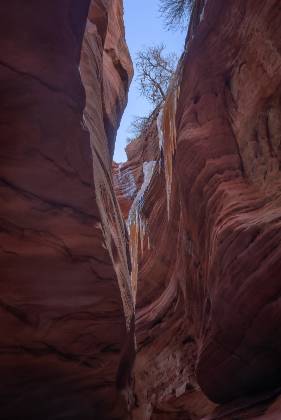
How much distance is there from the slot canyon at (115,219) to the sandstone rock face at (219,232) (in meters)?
0.02

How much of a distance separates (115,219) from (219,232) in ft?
5.00

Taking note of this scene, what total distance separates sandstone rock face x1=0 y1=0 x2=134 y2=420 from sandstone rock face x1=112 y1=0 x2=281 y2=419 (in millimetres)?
1284

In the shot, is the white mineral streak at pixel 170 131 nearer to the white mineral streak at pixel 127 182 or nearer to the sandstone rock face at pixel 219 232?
the sandstone rock face at pixel 219 232

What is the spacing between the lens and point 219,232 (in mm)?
5125

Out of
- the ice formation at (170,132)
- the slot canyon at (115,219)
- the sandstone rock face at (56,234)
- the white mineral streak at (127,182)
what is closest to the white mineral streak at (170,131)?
the ice formation at (170,132)

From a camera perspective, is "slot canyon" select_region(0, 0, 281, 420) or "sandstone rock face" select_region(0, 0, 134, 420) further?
"slot canyon" select_region(0, 0, 281, 420)

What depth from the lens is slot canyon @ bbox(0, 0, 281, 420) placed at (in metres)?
3.00

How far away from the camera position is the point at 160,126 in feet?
31.6

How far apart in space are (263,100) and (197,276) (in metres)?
2.92

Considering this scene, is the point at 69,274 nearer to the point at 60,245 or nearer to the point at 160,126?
the point at 60,245

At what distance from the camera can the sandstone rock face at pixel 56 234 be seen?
2.86 meters

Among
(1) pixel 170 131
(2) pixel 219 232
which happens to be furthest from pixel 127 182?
(2) pixel 219 232

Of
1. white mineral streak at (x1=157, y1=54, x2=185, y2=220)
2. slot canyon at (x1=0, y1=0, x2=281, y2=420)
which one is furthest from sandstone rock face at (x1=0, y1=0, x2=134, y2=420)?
white mineral streak at (x1=157, y1=54, x2=185, y2=220)

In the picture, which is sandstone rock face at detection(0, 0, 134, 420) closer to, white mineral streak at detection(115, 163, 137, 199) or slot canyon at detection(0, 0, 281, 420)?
slot canyon at detection(0, 0, 281, 420)
